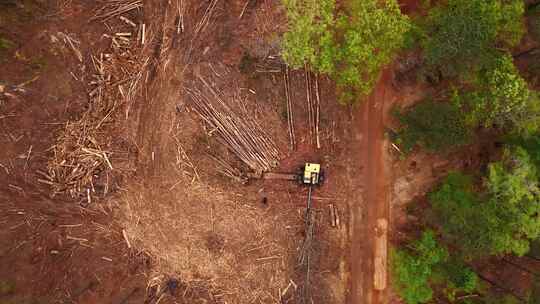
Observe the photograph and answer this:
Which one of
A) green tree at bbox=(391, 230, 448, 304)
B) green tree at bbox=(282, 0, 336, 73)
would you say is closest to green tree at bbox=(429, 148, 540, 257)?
green tree at bbox=(391, 230, 448, 304)

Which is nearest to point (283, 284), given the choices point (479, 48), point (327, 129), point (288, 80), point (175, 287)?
point (175, 287)

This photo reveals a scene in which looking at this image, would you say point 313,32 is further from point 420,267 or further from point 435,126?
point 420,267

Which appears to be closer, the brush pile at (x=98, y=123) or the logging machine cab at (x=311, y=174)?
the brush pile at (x=98, y=123)

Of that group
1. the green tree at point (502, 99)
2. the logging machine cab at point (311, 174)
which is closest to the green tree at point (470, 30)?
the green tree at point (502, 99)

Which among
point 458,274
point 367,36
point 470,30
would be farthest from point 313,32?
point 458,274

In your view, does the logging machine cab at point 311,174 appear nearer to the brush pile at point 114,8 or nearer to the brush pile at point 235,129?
the brush pile at point 235,129
